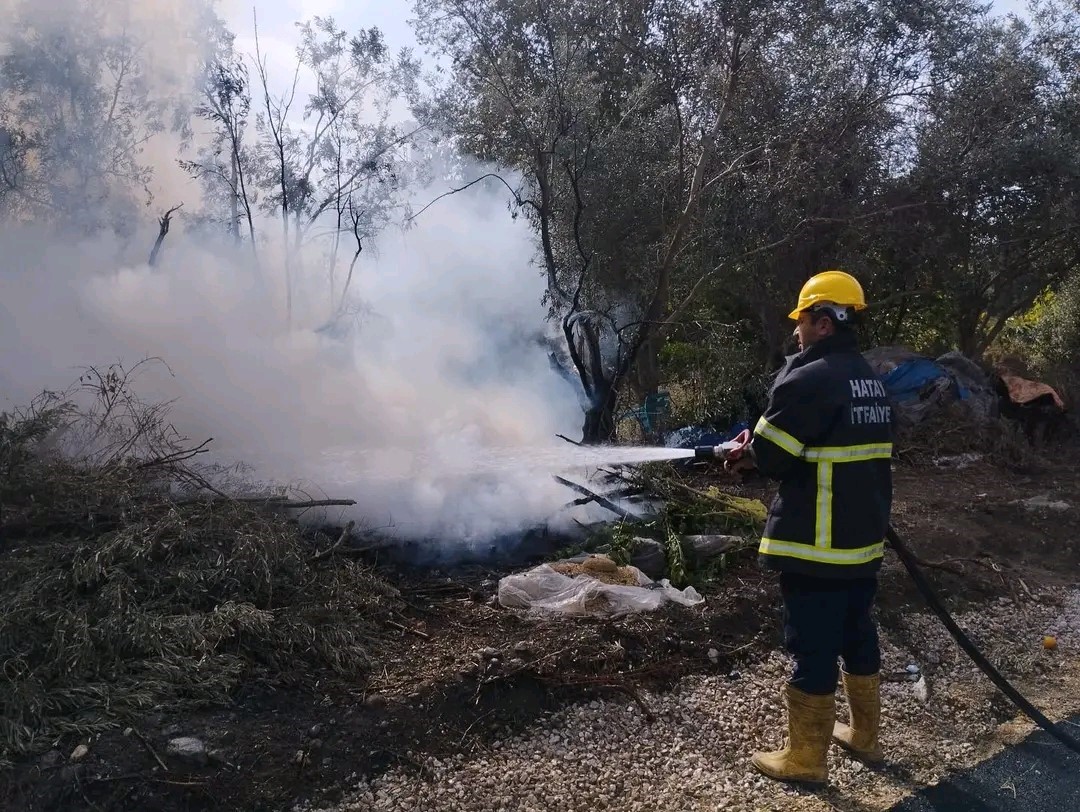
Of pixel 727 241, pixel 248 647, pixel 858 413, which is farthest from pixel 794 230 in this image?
pixel 248 647

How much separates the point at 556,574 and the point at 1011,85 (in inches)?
368

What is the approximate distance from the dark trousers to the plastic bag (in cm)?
134

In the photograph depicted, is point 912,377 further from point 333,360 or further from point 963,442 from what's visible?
point 333,360

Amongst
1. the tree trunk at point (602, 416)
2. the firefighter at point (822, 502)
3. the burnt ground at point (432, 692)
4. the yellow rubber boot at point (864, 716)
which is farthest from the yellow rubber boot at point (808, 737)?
the tree trunk at point (602, 416)

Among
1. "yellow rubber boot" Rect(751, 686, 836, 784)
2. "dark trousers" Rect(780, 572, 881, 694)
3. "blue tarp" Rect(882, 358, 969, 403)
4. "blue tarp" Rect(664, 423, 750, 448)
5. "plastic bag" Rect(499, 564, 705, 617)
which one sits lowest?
"yellow rubber boot" Rect(751, 686, 836, 784)

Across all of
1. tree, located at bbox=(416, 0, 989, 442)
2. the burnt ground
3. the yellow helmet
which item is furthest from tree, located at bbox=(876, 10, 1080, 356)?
the yellow helmet

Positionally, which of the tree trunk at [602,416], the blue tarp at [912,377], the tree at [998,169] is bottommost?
the tree trunk at [602,416]

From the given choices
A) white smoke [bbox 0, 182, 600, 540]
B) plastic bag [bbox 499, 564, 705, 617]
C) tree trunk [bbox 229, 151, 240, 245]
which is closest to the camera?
plastic bag [bbox 499, 564, 705, 617]

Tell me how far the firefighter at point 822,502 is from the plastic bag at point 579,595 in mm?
1311

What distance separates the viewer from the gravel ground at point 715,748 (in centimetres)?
322

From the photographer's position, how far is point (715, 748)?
3.65m

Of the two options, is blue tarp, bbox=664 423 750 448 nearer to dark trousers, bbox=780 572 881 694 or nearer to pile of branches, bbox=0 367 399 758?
pile of branches, bbox=0 367 399 758

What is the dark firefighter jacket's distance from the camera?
3236mm

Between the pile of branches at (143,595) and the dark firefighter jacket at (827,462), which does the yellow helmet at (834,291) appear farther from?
the pile of branches at (143,595)
